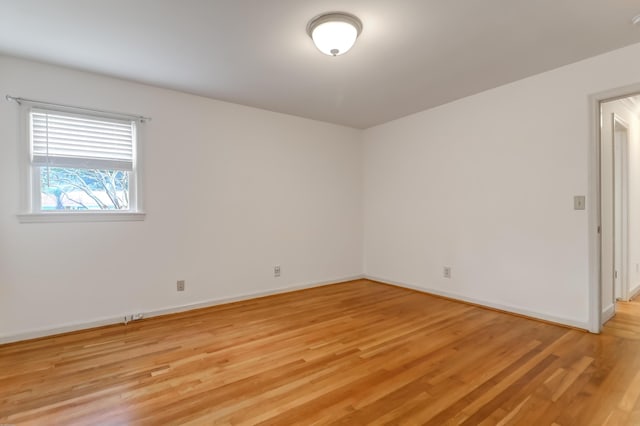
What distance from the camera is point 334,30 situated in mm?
2184

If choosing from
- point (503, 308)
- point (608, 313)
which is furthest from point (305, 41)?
point (608, 313)

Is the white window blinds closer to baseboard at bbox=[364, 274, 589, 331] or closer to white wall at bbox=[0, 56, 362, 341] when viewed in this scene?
white wall at bbox=[0, 56, 362, 341]

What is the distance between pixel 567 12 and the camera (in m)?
2.13

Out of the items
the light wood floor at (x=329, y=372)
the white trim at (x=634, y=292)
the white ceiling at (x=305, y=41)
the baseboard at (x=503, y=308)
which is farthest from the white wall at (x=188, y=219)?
the white trim at (x=634, y=292)

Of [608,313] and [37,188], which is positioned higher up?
[37,188]

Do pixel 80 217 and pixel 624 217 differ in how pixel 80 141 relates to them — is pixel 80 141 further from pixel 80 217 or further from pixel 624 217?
pixel 624 217

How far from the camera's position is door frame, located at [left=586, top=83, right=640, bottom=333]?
9.14ft

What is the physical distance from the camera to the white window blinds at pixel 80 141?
283 cm

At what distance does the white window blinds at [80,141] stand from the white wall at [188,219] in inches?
5.4

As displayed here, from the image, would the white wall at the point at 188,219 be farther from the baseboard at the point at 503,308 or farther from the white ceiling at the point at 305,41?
the baseboard at the point at 503,308

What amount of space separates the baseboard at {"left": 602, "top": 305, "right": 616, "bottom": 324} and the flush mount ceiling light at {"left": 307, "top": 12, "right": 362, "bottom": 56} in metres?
3.42

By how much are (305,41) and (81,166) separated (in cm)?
240

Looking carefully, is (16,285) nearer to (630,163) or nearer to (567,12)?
(567,12)

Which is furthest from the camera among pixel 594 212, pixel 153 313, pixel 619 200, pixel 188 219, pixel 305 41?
pixel 619 200
